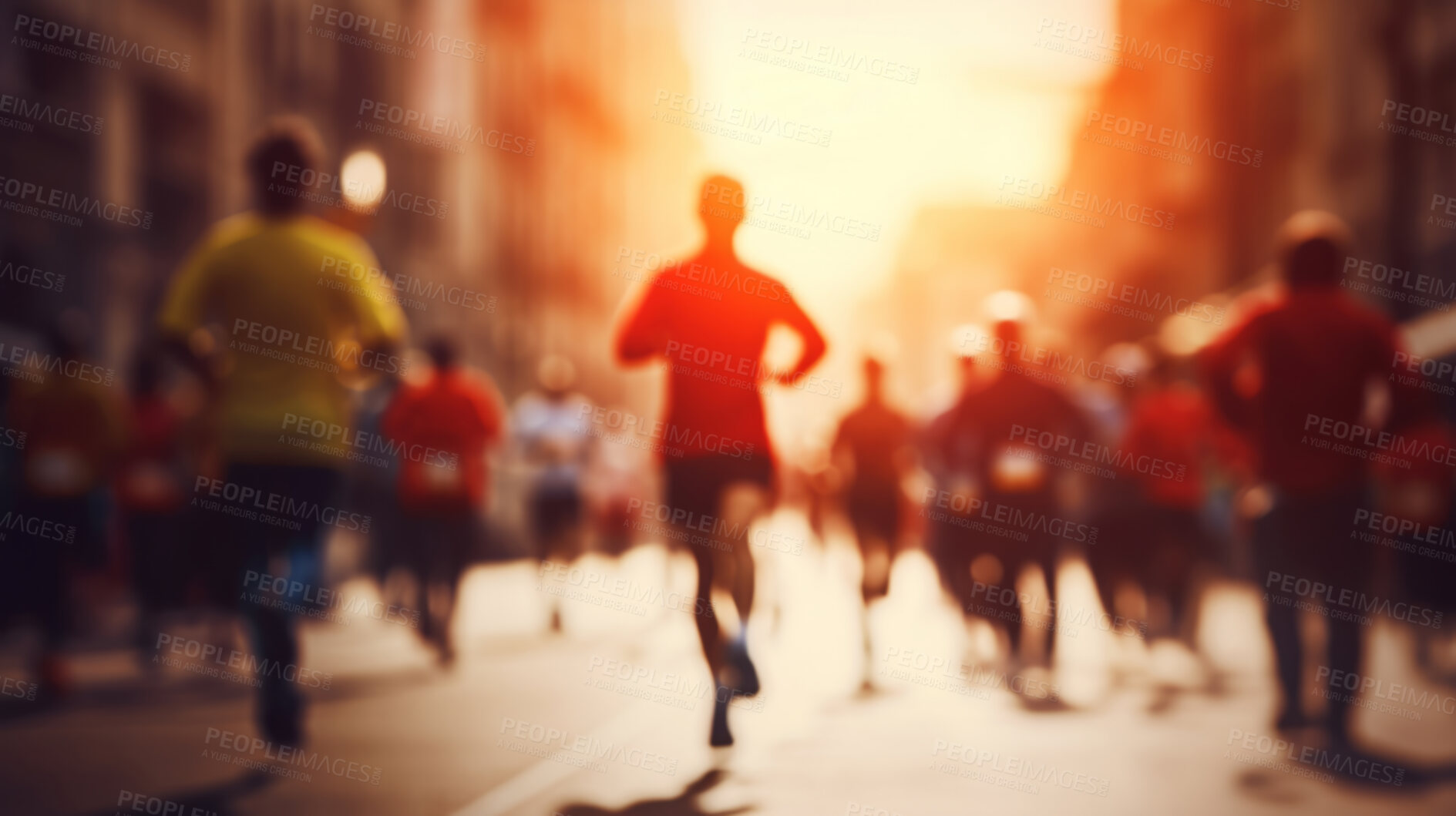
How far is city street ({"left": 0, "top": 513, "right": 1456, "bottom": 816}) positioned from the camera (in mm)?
5898

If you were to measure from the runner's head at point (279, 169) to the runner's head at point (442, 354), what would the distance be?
4689mm

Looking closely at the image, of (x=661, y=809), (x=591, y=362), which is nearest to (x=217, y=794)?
(x=661, y=809)

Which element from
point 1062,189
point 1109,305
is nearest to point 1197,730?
point 1109,305

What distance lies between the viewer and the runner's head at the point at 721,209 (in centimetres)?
699

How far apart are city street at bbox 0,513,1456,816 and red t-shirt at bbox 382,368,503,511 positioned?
3.09 ft

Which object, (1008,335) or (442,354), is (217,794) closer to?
(1008,335)

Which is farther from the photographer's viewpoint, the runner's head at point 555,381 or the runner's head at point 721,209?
the runner's head at point 555,381

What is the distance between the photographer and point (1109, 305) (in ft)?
194

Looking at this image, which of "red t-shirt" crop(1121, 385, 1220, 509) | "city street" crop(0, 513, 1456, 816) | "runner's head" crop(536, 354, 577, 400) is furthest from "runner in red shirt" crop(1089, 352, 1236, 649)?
"runner's head" crop(536, 354, 577, 400)

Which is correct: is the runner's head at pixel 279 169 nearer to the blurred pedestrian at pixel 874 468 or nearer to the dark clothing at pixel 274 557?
the dark clothing at pixel 274 557

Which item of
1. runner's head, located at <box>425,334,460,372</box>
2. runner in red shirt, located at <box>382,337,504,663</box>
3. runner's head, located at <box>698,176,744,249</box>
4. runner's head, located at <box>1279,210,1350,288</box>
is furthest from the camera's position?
runner's head, located at <box>425,334,460,372</box>

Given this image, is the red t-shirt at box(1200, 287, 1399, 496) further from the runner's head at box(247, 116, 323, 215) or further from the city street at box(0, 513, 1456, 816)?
the runner's head at box(247, 116, 323, 215)

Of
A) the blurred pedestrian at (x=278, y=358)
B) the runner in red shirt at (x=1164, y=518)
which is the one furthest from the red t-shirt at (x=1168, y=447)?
the blurred pedestrian at (x=278, y=358)

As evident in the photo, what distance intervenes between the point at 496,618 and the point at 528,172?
38308 millimetres
